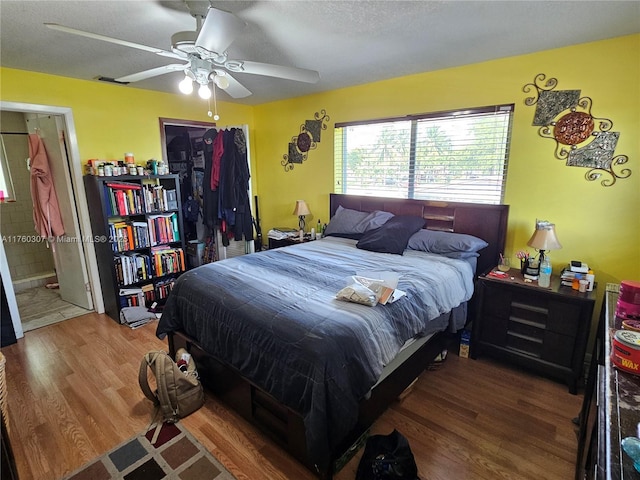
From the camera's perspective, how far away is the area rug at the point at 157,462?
5.25 feet

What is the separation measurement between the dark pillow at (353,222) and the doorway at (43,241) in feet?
8.49

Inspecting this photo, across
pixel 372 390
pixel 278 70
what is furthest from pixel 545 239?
pixel 278 70

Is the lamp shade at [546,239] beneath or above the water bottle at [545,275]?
above

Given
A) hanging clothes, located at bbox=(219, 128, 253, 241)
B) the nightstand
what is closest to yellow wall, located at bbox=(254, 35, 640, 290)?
the nightstand

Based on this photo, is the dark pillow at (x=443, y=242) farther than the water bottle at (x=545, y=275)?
Yes

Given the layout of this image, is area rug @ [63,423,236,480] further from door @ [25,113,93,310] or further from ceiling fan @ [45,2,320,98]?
door @ [25,113,93,310]

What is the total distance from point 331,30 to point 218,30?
0.83m

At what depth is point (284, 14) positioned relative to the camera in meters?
1.79

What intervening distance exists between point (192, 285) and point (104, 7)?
5.40ft

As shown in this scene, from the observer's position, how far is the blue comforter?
4.68 ft

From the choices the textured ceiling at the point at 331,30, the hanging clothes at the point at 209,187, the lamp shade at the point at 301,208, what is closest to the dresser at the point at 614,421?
the textured ceiling at the point at 331,30

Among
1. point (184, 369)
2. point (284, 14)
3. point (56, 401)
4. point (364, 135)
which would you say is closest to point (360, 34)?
point (284, 14)

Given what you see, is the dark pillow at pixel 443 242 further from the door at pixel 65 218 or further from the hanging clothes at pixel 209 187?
the door at pixel 65 218

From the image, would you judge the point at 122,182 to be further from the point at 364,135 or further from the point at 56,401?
the point at 364,135
